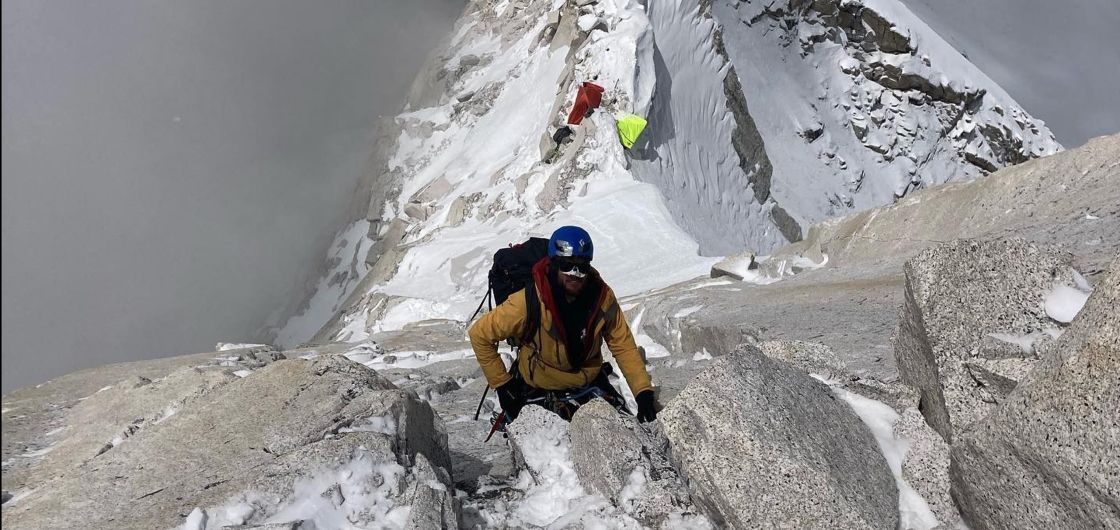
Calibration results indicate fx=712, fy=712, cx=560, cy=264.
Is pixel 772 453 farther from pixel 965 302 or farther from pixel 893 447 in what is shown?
pixel 965 302

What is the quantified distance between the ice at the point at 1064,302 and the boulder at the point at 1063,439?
103 cm

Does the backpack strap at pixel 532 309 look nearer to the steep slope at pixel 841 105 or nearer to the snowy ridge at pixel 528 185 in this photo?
the snowy ridge at pixel 528 185

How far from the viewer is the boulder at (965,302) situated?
13.6 ft

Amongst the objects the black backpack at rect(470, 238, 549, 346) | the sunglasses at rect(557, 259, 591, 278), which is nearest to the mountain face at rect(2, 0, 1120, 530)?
the sunglasses at rect(557, 259, 591, 278)

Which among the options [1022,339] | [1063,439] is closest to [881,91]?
[1022,339]

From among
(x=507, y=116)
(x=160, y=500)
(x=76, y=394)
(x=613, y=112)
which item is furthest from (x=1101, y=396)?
(x=507, y=116)

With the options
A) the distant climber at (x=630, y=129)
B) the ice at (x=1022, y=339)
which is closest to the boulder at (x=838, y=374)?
the ice at (x=1022, y=339)

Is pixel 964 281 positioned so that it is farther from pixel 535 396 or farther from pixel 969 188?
pixel 969 188

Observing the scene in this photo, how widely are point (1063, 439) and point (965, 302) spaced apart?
1432mm

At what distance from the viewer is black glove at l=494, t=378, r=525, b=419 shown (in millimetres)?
5438

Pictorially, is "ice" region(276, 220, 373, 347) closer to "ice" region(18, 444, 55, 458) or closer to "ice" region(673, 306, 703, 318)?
"ice" region(673, 306, 703, 318)

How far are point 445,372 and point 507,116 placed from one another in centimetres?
2558

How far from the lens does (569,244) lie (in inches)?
190

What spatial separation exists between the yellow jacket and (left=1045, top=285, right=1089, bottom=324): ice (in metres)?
2.51
